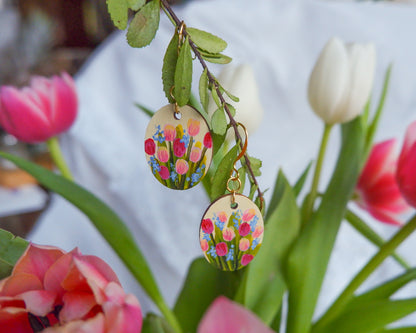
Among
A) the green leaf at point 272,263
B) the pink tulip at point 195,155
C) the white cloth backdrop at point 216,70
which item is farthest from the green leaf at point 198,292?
the white cloth backdrop at point 216,70

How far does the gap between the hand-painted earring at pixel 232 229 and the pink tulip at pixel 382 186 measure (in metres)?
0.17

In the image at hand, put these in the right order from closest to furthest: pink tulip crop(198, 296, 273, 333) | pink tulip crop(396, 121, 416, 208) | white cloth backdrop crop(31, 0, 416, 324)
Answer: pink tulip crop(198, 296, 273, 333), pink tulip crop(396, 121, 416, 208), white cloth backdrop crop(31, 0, 416, 324)

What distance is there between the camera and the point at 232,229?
166 mm

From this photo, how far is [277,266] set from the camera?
260 mm

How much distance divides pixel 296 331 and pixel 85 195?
0.12 metres

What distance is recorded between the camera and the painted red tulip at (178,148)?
16 cm

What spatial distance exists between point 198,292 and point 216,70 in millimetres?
371

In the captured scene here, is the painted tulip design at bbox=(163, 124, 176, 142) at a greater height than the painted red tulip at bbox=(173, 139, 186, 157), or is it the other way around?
the painted tulip design at bbox=(163, 124, 176, 142)

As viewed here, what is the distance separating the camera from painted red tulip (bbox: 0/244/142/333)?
10 cm

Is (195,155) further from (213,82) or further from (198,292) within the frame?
(198,292)

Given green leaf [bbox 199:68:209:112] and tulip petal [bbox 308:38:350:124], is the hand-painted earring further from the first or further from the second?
tulip petal [bbox 308:38:350:124]

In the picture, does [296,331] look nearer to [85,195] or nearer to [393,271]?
[85,195]

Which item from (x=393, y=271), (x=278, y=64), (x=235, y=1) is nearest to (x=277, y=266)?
(x=393, y=271)

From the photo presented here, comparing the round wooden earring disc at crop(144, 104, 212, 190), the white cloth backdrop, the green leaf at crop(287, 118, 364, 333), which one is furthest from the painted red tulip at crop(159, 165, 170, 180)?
the white cloth backdrop
